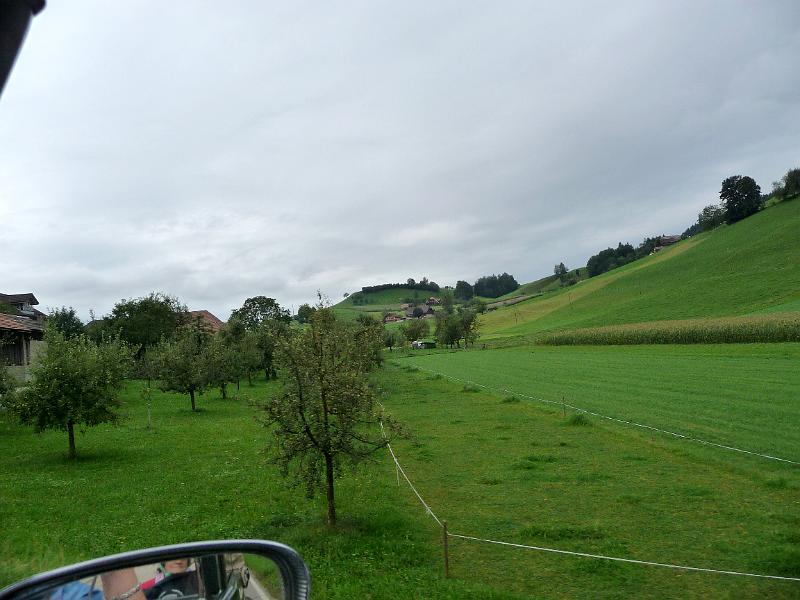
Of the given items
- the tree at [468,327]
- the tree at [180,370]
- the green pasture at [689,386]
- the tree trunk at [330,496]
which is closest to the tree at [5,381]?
the tree at [180,370]

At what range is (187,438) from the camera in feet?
82.0

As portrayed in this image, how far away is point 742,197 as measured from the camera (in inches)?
5615

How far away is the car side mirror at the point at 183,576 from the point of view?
7.41ft

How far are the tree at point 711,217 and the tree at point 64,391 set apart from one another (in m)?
165

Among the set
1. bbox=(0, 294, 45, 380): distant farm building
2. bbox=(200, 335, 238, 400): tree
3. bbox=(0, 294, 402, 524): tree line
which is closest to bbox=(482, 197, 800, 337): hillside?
bbox=(200, 335, 238, 400): tree

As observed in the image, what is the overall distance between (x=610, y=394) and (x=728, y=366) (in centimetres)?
1203

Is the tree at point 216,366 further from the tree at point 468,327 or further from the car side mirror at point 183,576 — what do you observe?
the tree at point 468,327

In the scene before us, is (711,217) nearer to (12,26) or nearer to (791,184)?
(791,184)

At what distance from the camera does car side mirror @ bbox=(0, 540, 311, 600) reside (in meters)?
2.26

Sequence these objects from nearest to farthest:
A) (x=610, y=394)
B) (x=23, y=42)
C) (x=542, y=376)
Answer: (x=23, y=42), (x=610, y=394), (x=542, y=376)

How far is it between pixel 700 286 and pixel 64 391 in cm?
10008

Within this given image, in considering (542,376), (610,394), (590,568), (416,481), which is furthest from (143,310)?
(590,568)

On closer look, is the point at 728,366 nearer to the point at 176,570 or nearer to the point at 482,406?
the point at 482,406

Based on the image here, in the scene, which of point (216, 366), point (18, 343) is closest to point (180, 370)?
point (216, 366)
